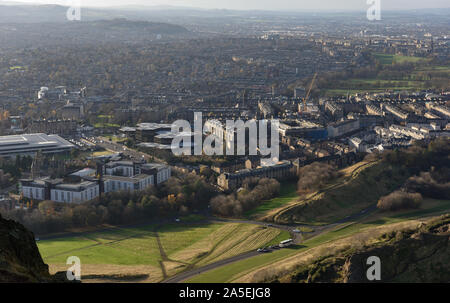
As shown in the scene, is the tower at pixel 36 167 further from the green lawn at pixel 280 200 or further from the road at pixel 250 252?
the green lawn at pixel 280 200

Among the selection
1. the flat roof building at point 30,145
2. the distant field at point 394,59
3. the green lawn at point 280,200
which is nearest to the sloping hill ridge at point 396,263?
the green lawn at point 280,200

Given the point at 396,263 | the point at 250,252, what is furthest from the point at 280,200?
the point at 396,263

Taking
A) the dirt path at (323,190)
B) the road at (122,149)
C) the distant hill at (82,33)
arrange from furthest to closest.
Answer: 1. the distant hill at (82,33)
2. the road at (122,149)
3. the dirt path at (323,190)

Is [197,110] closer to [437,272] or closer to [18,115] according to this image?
[18,115]

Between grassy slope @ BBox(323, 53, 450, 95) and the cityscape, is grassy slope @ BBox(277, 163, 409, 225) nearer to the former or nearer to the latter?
the cityscape

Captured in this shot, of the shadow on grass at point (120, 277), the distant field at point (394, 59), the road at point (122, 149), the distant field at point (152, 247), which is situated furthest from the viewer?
the distant field at point (394, 59)
